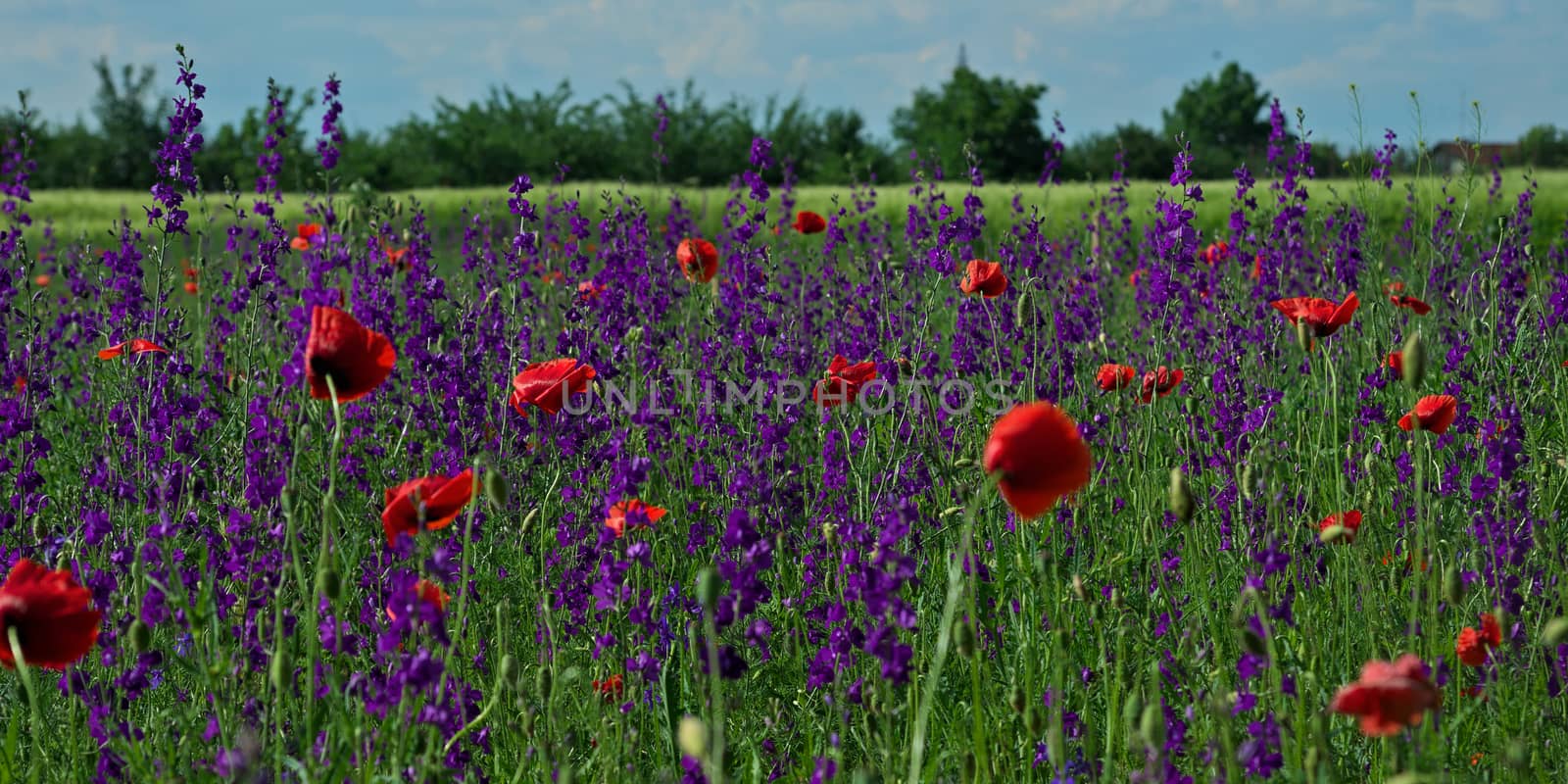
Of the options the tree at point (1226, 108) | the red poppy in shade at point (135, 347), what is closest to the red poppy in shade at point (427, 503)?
the red poppy in shade at point (135, 347)

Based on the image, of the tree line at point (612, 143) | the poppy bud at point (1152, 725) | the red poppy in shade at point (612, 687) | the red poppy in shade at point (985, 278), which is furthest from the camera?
the tree line at point (612, 143)

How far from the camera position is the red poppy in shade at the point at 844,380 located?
8.02 feet

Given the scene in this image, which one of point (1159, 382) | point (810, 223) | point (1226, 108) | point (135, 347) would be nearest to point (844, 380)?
point (1159, 382)

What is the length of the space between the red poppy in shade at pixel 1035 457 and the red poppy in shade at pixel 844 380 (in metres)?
0.94

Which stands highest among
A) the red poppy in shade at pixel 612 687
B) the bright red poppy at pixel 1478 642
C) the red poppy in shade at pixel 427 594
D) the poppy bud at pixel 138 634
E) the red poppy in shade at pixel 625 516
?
the red poppy in shade at pixel 625 516

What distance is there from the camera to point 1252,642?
1541 mm

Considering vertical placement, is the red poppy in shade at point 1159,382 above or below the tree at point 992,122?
below

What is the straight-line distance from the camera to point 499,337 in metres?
3.40

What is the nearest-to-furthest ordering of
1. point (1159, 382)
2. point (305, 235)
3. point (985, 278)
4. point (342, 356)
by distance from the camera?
point (342, 356) < point (1159, 382) < point (985, 278) < point (305, 235)

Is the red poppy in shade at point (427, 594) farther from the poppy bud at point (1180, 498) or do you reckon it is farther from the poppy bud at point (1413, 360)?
the poppy bud at point (1413, 360)

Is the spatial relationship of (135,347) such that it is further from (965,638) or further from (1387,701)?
(1387,701)

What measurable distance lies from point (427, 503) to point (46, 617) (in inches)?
18.3

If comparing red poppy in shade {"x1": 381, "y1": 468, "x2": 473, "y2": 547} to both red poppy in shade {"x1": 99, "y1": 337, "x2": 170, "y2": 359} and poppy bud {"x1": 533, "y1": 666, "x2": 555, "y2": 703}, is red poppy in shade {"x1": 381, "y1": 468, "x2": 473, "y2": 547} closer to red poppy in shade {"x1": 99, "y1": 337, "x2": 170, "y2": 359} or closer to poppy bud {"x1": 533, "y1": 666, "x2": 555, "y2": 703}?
poppy bud {"x1": 533, "y1": 666, "x2": 555, "y2": 703}

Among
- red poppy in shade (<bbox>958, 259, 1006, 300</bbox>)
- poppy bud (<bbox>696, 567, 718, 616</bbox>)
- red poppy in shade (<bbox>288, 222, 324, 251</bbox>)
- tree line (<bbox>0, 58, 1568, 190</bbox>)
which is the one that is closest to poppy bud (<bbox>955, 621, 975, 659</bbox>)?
poppy bud (<bbox>696, 567, 718, 616</bbox>)
